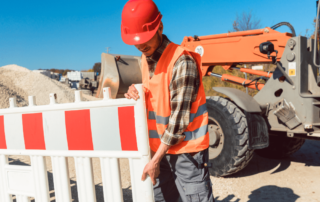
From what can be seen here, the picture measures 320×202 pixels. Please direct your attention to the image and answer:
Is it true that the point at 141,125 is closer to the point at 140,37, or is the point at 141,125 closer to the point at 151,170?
the point at 151,170

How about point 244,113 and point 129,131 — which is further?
point 244,113

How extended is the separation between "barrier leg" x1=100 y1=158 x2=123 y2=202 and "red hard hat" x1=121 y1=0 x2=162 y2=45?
823 mm

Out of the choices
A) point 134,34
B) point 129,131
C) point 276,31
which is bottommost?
point 129,131

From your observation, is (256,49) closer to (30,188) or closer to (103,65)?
(103,65)

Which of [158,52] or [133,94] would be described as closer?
[133,94]

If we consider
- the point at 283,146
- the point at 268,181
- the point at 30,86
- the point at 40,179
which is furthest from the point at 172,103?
the point at 30,86

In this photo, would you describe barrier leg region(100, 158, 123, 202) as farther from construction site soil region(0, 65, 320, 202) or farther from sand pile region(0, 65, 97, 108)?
sand pile region(0, 65, 97, 108)

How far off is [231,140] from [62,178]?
2.54 metres

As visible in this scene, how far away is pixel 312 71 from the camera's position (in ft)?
12.1

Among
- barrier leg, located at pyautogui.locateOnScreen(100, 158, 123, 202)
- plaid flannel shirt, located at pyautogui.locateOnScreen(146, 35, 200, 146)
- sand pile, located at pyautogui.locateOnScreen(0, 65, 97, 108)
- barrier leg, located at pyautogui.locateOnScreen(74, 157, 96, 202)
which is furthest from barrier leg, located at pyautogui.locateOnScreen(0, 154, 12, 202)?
sand pile, located at pyautogui.locateOnScreen(0, 65, 97, 108)

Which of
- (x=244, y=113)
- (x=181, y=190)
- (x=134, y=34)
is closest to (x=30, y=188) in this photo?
(x=181, y=190)

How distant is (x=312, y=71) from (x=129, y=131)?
314 cm

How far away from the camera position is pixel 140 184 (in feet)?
5.59

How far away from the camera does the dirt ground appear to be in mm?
3347
